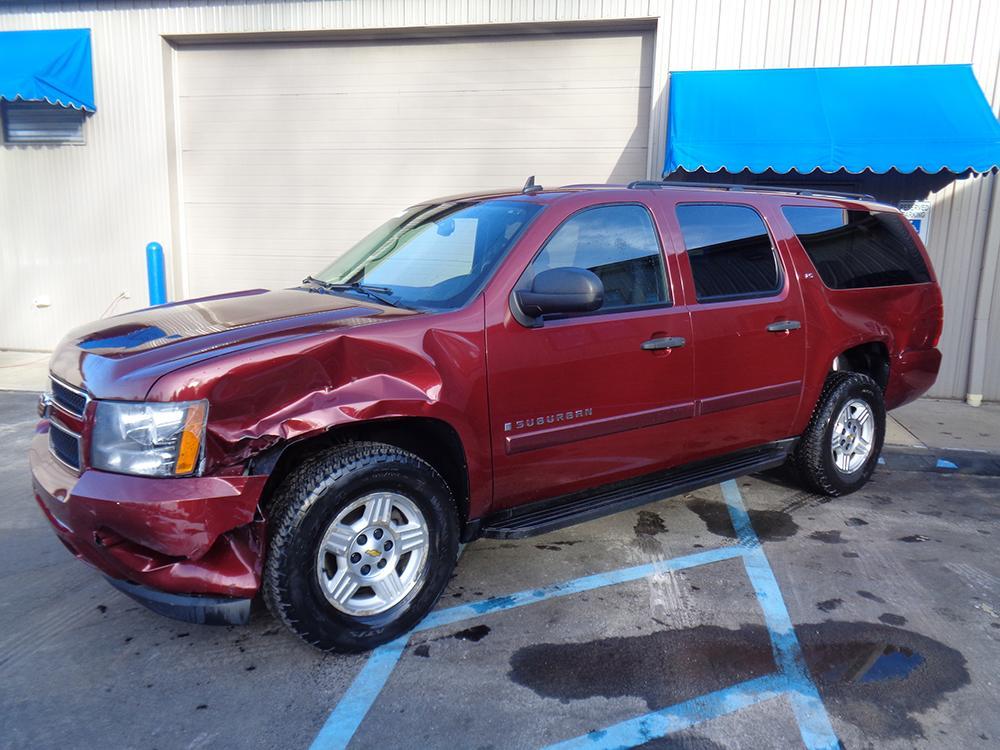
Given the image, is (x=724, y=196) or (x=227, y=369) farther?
(x=724, y=196)

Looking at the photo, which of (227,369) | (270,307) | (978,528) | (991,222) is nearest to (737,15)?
(991,222)

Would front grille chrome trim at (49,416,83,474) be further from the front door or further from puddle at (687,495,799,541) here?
puddle at (687,495,799,541)

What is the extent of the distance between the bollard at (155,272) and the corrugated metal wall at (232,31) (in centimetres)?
52

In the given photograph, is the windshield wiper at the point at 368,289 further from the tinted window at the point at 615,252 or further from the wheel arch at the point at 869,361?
the wheel arch at the point at 869,361

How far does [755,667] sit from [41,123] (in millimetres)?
10680

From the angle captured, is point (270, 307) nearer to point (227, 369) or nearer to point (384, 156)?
point (227, 369)

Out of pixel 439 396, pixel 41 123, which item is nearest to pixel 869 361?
pixel 439 396

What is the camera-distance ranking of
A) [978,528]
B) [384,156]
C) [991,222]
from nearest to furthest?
[978,528] → [991,222] → [384,156]

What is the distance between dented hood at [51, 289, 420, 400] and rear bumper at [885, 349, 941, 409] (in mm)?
3743

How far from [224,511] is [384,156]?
7.28m

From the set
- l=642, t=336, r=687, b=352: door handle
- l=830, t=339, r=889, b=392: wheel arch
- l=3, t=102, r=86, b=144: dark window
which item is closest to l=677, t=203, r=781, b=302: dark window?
l=642, t=336, r=687, b=352: door handle

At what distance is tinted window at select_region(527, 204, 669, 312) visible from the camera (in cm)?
360

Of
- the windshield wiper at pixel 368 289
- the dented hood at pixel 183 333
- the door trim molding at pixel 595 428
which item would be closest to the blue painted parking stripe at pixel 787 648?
the door trim molding at pixel 595 428

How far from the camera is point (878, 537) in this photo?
444 cm
